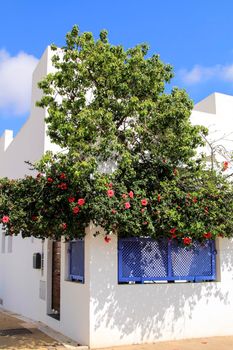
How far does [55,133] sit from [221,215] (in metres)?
3.79

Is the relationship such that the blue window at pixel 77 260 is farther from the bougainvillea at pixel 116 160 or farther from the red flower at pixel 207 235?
the red flower at pixel 207 235

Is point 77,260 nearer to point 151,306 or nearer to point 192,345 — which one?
point 151,306

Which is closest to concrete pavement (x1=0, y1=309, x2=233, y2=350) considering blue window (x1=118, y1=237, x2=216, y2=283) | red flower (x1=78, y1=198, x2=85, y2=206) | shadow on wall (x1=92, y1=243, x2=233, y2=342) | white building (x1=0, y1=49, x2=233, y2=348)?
white building (x1=0, y1=49, x2=233, y2=348)

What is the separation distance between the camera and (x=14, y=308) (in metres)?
13.9

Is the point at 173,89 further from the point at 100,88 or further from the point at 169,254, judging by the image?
the point at 169,254

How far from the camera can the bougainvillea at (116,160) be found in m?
8.14

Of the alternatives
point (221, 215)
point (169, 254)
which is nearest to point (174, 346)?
point (169, 254)

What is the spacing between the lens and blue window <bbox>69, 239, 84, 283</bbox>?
30.0 feet

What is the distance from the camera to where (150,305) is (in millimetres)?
8898

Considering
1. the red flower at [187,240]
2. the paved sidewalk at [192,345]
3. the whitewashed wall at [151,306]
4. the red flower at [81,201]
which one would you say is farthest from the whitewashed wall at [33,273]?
the red flower at [187,240]

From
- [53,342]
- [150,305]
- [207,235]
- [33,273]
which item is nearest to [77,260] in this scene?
[53,342]

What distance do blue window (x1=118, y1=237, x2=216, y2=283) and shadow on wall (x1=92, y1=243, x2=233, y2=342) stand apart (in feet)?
0.58

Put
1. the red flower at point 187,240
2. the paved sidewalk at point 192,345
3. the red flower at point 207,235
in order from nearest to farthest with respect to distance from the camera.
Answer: the paved sidewalk at point 192,345, the red flower at point 187,240, the red flower at point 207,235

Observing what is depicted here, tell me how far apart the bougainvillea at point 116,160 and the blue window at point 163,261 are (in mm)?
478
